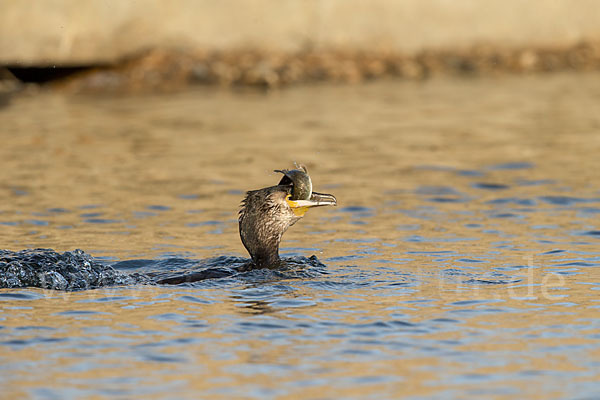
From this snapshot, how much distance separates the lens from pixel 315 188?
12.6 m

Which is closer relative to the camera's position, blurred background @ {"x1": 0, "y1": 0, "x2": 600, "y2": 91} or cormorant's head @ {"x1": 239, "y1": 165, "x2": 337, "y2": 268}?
cormorant's head @ {"x1": 239, "y1": 165, "x2": 337, "y2": 268}

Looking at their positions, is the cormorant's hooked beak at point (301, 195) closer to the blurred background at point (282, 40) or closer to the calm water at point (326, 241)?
the calm water at point (326, 241)

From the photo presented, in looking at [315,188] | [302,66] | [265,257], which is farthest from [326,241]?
[302,66]

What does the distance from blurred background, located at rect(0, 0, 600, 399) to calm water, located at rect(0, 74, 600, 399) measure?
31 mm

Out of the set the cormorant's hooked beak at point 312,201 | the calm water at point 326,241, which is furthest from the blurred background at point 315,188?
the cormorant's hooked beak at point 312,201

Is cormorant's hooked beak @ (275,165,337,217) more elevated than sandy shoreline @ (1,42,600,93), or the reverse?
sandy shoreline @ (1,42,600,93)

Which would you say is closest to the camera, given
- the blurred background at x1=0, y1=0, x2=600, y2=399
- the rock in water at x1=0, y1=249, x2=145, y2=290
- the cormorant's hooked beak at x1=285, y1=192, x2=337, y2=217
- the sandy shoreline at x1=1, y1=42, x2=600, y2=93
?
the blurred background at x1=0, y1=0, x2=600, y2=399

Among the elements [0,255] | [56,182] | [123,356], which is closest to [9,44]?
[56,182]

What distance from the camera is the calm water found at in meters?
6.02

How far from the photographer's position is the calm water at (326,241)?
6023 mm

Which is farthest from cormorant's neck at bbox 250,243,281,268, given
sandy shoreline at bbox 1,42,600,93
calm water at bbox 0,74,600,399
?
sandy shoreline at bbox 1,42,600,93

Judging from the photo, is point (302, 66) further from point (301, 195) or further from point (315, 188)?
point (301, 195)

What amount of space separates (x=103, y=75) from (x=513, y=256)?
537 inches

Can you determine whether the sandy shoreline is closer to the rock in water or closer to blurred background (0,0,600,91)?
blurred background (0,0,600,91)
